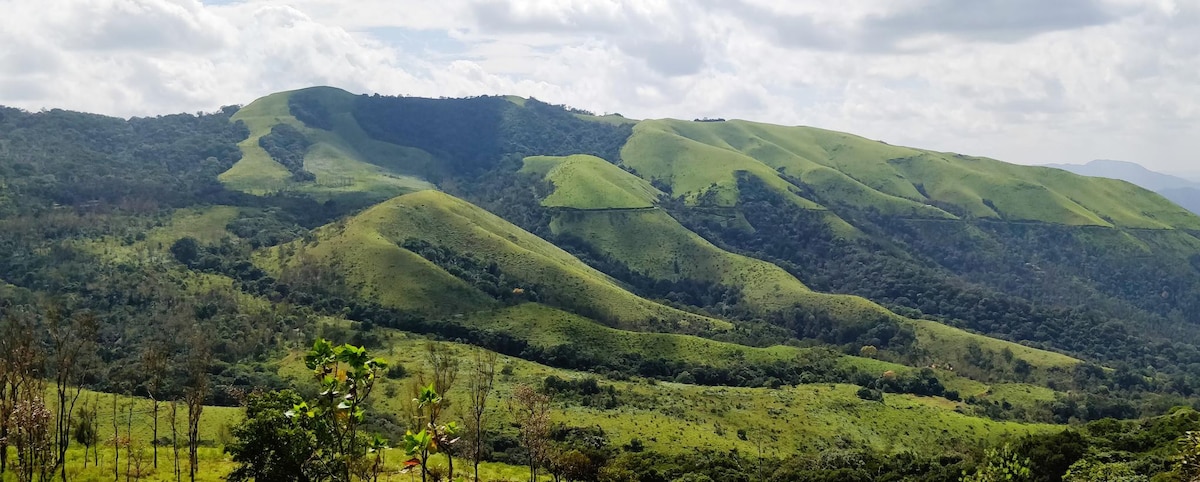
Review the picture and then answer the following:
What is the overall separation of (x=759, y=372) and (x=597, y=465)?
7977 cm

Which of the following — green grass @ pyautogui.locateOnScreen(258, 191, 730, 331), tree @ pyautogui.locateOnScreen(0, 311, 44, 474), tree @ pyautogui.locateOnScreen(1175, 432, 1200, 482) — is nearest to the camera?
tree @ pyautogui.locateOnScreen(1175, 432, 1200, 482)

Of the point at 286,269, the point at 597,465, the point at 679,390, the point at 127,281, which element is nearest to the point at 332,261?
the point at 286,269

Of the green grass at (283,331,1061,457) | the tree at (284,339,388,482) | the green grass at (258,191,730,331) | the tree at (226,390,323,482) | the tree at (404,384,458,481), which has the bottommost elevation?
the green grass at (283,331,1061,457)

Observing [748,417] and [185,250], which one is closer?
[748,417]

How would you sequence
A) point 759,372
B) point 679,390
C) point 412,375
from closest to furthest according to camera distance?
point 412,375
point 679,390
point 759,372

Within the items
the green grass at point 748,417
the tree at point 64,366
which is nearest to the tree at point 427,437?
the tree at point 64,366

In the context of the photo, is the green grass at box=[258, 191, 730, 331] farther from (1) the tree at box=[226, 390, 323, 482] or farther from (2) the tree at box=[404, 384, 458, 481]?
(2) the tree at box=[404, 384, 458, 481]

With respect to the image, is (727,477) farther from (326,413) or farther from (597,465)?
(326,413)

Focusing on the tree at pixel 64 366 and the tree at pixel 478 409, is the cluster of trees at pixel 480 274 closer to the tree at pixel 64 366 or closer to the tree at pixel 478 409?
the tree at pixel 478 409

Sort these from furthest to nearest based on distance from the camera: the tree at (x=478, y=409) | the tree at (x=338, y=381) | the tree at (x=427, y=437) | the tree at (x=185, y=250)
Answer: the tree at (x=185, y=250)
the tree at (x=478, y=409)
the tree at (x=338, y=381)
the tree at (x=427, y=437)

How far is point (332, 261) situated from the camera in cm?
18388

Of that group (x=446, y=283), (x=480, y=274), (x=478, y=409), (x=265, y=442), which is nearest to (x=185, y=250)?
(x=446, y=283)

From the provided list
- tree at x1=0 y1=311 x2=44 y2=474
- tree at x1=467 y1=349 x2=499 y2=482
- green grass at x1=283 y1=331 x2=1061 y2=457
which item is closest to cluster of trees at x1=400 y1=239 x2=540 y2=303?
tree at x1=467 y1=349 x2=499 y2=482

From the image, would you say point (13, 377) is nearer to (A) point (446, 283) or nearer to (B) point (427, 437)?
(B) point (427, 437)
